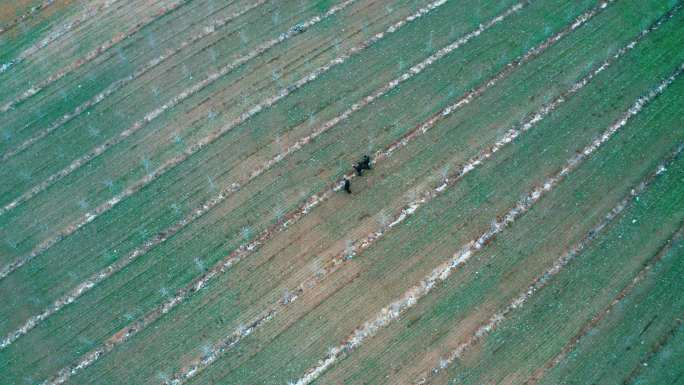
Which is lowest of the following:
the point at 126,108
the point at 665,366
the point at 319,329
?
the point at 665,366

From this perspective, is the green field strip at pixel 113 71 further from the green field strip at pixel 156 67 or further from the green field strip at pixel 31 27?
the green field strip at pixel 31 27

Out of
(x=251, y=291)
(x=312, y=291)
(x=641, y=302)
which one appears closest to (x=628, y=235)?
(x=641, y=302)

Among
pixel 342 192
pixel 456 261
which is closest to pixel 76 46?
pixel 342 192

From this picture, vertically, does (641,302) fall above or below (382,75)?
below

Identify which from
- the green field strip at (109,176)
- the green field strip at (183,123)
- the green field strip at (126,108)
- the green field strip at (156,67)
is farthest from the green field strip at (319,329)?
the green field strip at (156,67)

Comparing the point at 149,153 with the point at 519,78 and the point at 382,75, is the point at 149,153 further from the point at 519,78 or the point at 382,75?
the point at 519,78

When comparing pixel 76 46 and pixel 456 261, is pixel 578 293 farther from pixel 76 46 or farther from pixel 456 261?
pixel 76 46
